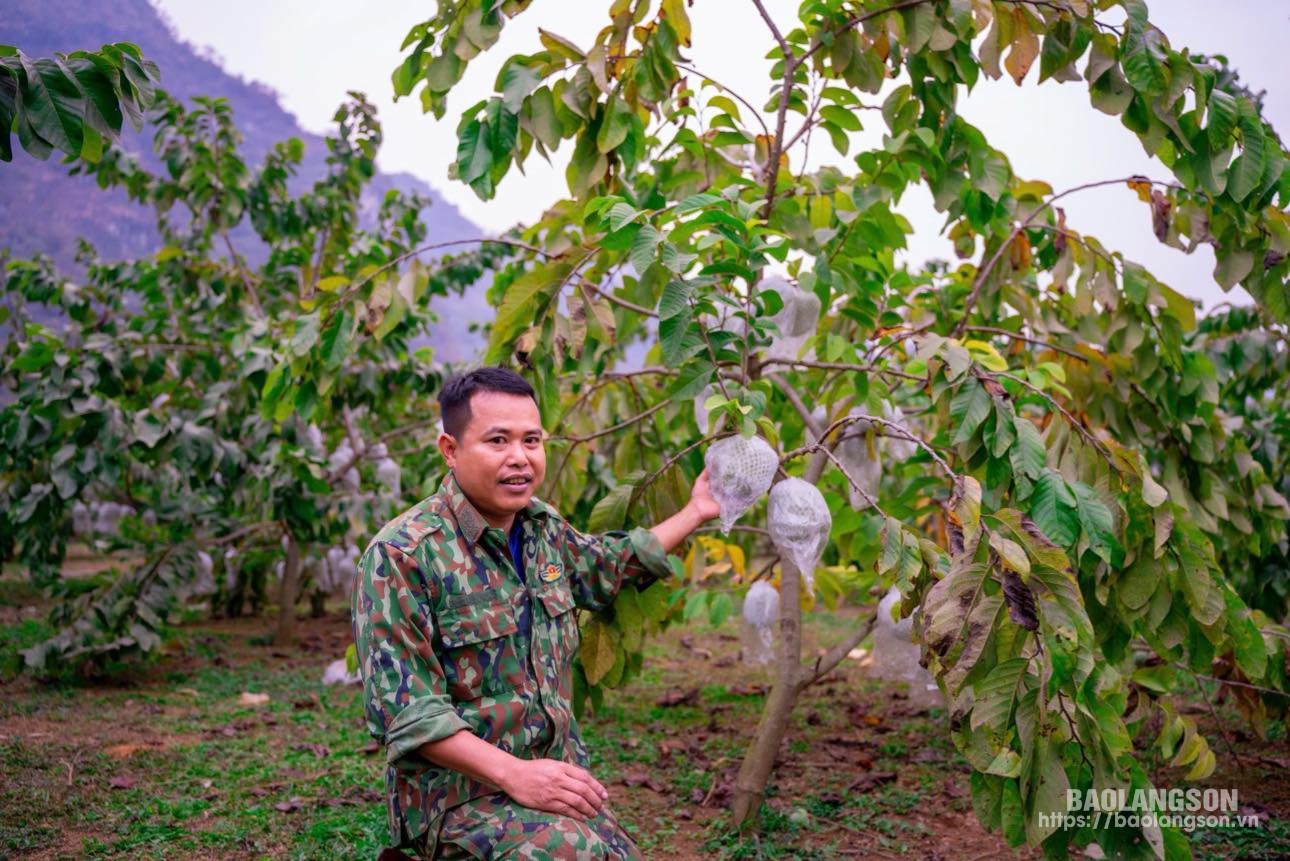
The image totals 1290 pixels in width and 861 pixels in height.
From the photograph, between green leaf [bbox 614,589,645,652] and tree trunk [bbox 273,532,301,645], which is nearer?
green leaf [bbox 614,589,645,652]

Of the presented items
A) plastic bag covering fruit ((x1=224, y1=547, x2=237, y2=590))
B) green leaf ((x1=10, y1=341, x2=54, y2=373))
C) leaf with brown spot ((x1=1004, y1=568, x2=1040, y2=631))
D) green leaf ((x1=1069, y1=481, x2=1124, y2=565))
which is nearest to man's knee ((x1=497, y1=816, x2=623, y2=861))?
leaf with brown spot ((x1=1004, y1=568, x2=1040, y2=631))

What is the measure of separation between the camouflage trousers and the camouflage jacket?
0.08ft

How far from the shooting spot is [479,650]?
1447mm

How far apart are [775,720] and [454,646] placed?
99 cm

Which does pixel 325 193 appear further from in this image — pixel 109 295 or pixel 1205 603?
pixel 1205 603

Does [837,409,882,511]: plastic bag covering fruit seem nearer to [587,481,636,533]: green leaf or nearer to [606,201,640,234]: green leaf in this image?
[587,481,636,533]: green leaf

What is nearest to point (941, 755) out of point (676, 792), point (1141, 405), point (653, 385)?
point (676, 792)

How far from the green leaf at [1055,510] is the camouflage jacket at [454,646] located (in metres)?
0.76

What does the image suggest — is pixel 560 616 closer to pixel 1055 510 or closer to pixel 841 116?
pixel 1055 510

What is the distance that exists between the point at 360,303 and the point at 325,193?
9.40 ft

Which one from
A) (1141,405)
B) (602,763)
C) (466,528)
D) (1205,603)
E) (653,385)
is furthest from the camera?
(653,385)

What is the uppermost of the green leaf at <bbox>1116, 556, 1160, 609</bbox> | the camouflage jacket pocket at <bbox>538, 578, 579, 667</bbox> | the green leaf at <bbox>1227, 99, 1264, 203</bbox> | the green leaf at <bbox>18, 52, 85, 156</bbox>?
the green leaf at <bbox>1227, 99, 1264, 203</bbox>

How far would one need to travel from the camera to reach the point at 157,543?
4.55m

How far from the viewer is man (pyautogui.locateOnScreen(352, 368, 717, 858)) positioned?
1.30 meters
